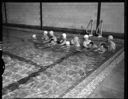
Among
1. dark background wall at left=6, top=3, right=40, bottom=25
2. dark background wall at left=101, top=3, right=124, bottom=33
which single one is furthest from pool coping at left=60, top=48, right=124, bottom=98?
dark background wall at left=6, top=3, right=40, bottom=25

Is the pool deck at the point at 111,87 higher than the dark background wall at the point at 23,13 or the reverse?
the reverse

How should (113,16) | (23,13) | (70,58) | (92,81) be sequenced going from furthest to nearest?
(23,13) → (113,16) → (70,58) → (92,81)

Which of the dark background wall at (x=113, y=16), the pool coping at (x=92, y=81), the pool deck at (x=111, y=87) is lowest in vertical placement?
the pool deck at (x=111, y=87)

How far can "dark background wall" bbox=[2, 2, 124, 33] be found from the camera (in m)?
2.53

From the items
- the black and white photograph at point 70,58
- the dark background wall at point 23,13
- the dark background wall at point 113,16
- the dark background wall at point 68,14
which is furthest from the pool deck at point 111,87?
the dark background wall at point 23,13

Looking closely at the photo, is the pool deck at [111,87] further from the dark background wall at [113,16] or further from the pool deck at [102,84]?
the dark background wall at [113,16]

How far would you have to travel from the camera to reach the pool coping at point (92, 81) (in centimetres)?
89

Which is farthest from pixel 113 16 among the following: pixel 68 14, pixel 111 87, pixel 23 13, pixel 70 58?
pixel 23 13

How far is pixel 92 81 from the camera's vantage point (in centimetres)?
109

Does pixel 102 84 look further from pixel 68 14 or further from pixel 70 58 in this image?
pixel 68 14

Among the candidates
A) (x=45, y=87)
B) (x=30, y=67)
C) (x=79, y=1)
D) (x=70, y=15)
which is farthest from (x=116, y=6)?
(x=45, y=87)

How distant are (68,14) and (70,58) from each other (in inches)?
67.2

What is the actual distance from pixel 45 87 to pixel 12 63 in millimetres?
616

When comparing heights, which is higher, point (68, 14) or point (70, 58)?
point (68, 14)
